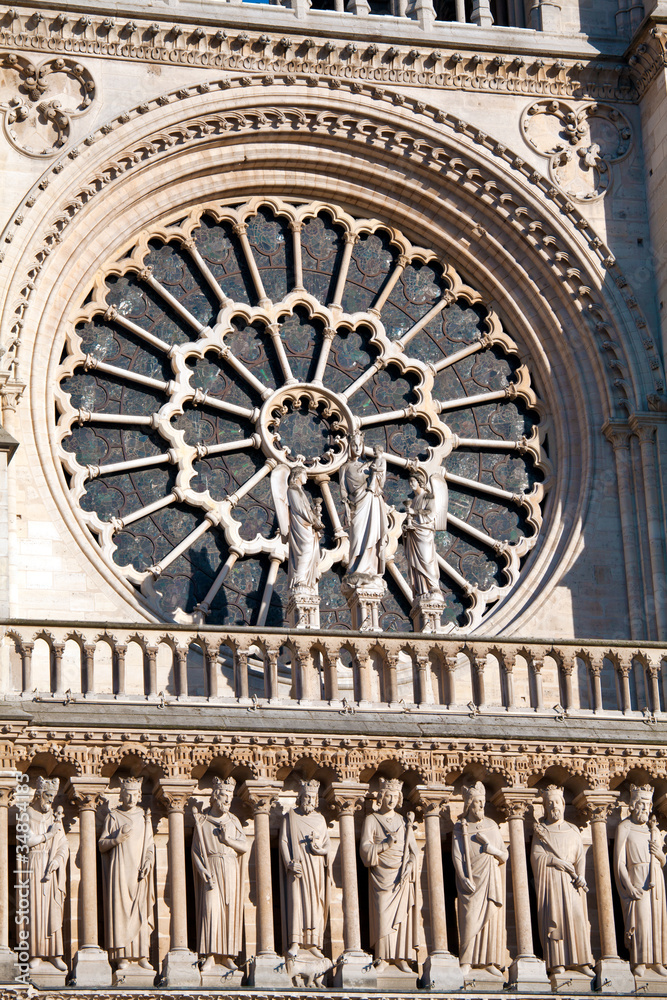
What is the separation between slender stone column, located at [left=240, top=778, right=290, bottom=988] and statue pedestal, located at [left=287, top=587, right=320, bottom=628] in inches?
65.5

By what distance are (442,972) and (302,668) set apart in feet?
9.14

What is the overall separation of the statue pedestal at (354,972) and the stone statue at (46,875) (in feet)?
7.00

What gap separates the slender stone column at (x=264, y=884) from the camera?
2134 centimetres

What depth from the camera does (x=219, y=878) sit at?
71.0 feet

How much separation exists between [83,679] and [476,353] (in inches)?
242

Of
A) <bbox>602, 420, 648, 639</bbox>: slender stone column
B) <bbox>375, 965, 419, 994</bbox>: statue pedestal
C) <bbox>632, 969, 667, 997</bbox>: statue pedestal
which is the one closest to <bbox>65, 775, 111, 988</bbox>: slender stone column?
<bbox>375, 965, 419, 994</bbox>: statue pedestal

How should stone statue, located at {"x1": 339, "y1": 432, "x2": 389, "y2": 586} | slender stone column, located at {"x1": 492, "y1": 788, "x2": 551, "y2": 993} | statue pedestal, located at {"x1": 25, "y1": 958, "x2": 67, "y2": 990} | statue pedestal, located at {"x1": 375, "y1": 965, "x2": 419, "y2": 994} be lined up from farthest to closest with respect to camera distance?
stone statue, located at {"x1": 339, "y1": 432, "x2": 389, "y2": 586}, slender stone column, located at {"x1": 492, "y1": 788, "x2": 551, "y2": 993}, statue pedestal, located at {"x1": 375, "y1": 965, "x2": 419, "y2": 994}, statue pedestal, located at {"x1": 25, "y1": 958, "x2": 67, "y2": 990}

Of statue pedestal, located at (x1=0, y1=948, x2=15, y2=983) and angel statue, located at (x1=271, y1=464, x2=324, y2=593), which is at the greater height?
angel statue, located at (x1=271, y1=464, x2=324, y2=593)

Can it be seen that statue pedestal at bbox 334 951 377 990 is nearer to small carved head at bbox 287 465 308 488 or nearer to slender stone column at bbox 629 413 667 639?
small carved head at bbox 287 465 308 488

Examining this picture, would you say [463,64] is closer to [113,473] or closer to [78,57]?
[78,57]

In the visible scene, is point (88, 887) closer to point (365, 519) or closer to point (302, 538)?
point (302, 538)

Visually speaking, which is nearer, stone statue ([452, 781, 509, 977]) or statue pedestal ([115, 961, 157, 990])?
statue pedestal ([115, 961, 157, 990])

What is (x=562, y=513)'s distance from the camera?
2564 centimetres

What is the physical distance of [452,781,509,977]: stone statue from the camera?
2200 cm
